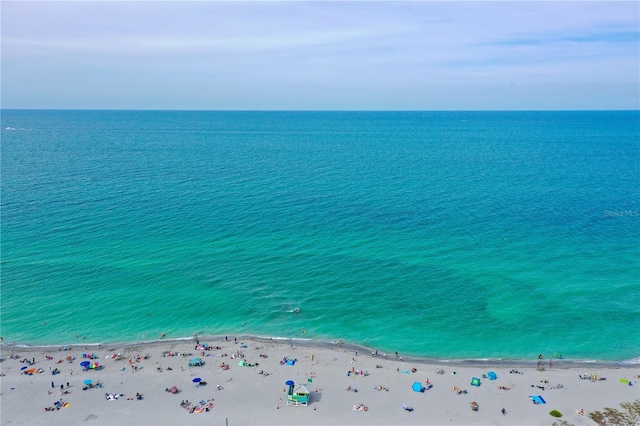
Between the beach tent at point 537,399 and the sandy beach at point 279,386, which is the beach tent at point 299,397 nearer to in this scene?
the sandy beach at point 279,386

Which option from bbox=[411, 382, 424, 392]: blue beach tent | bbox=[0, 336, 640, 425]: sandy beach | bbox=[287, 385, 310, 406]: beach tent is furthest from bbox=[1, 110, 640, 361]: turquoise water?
bbox=[287, 385, 310, 406]: beach tent

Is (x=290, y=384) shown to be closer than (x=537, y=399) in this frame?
No

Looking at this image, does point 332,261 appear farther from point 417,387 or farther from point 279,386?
point 417,387

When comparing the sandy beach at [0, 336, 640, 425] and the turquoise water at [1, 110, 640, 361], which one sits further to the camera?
the turquoise water at [1, 110, 640, 361]

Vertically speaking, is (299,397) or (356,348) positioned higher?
(356,348)

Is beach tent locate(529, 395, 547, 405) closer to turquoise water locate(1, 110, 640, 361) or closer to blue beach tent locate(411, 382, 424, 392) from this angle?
turquoise water locate(1, 110, 640, 361)

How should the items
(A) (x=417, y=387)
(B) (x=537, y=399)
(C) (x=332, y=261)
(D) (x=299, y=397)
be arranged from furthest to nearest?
1. (C) (x=332, y=261)
2. (A) (x=417, y=387)
3. (B) (x=537, y=399)
4. (D) (x=299, y=397)

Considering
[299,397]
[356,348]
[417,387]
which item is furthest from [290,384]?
[417,387]

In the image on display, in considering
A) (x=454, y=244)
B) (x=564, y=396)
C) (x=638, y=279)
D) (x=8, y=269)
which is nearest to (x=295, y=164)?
(x=454, y=244)
